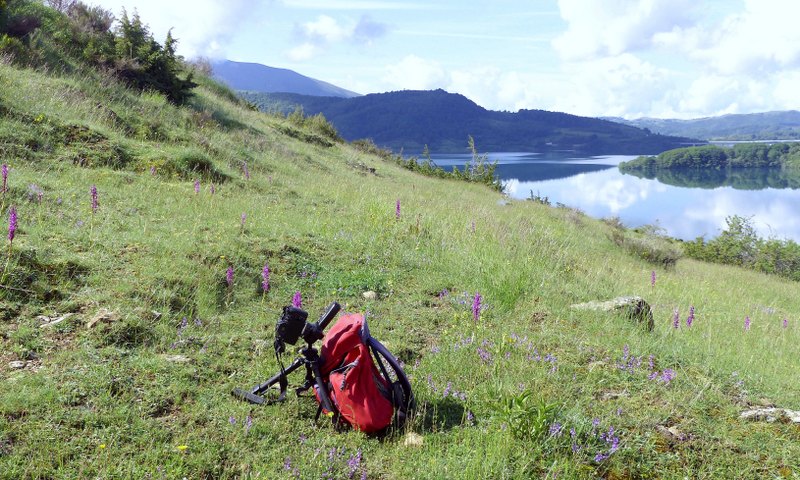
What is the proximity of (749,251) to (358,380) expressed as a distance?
35.4 metres

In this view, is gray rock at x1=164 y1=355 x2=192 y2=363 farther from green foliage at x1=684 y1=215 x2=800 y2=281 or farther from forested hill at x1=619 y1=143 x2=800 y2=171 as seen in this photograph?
forested hill at x1=619 y1=143 x2=800 y2=171

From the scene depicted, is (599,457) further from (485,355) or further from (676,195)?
(676,195)

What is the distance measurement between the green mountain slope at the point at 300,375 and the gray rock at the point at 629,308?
6.8 inches

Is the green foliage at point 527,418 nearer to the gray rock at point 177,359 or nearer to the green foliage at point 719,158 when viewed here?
the gray rock at point 177,359

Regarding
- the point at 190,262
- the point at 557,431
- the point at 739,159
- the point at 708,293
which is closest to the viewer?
the point at 557,431

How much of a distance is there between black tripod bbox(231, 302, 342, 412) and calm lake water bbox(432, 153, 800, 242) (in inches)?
1647

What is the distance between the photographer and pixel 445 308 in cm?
566

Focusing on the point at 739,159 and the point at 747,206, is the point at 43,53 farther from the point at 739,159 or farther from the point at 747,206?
the point at 739,159

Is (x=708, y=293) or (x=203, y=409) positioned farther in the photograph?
(x=708, y=293)

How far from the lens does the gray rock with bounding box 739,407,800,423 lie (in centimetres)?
378

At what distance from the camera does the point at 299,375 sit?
4.11 metres

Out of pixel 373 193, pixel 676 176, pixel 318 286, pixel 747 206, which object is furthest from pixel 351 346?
pixel 676 176

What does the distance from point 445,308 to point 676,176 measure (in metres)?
135

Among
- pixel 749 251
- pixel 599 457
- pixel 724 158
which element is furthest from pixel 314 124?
pixel 724 158
